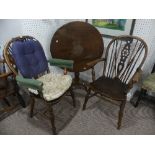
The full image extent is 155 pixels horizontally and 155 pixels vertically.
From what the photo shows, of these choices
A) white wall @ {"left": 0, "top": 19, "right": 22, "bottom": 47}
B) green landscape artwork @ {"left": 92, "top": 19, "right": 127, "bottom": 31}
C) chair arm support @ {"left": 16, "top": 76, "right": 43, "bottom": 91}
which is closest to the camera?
chair arm support @ {"left": 16, "top": 76, "right": 43, "bottom": 91}

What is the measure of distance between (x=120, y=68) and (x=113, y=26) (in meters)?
0.59

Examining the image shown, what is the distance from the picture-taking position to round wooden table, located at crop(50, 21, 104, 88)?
2.38 metres

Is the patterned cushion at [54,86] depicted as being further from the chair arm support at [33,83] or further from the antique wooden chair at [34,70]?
the chair arm support at [33,83]

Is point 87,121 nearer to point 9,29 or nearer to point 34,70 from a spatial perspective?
point 34,70

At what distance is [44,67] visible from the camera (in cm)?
222

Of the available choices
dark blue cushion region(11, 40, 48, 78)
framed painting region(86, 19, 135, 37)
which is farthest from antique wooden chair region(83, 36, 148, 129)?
dark blue cushion region(11, 40, 48, 78)

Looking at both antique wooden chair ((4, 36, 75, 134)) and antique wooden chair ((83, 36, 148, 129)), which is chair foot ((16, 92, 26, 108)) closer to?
antique wooden chair ((4, 36, 75, 134))

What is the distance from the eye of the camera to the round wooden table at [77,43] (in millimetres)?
2381

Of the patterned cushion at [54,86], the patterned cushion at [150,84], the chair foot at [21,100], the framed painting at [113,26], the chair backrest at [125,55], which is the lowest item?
the chair foot at [21,100]

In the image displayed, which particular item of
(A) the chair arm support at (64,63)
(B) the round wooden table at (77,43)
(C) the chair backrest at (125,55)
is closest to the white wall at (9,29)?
(B) the round wooden table at (77,43)

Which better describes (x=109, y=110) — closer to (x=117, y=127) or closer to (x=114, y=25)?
(x=117, y=127)

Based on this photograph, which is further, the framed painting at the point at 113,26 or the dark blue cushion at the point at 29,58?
the framed painting at the point at 113,26

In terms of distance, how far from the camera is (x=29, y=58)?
6.72ft

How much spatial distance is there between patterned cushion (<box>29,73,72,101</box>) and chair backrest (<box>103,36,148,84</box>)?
61 centimetres
